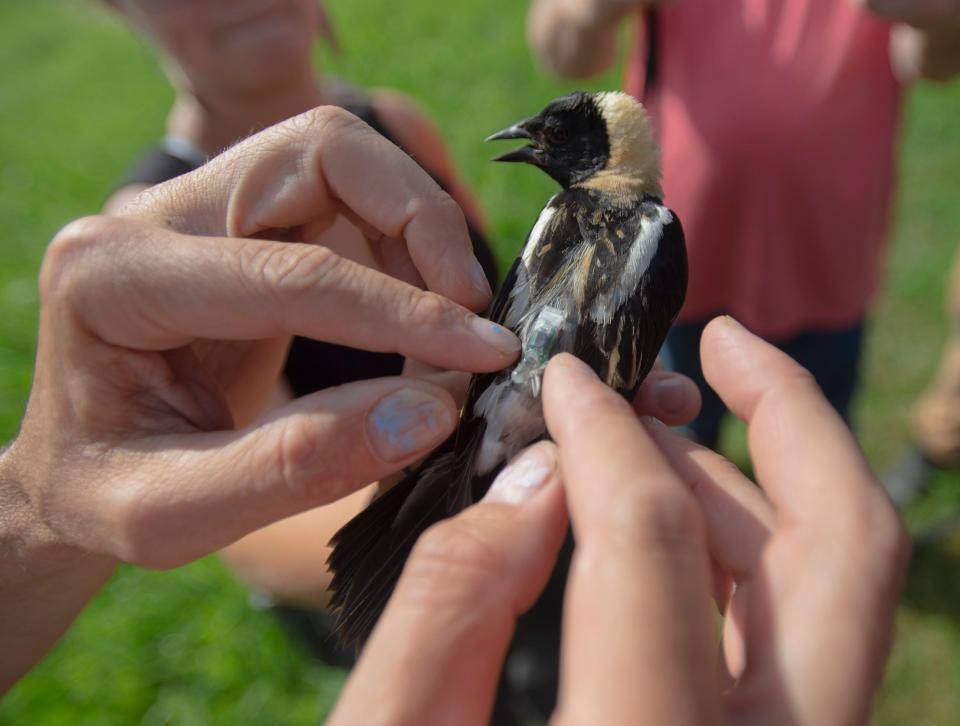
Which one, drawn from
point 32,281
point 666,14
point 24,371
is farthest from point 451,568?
point 32,281

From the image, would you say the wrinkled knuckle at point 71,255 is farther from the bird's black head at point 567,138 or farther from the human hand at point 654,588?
the bird's black head at point 567,138

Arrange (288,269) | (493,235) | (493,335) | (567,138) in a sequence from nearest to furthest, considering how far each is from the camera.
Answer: (288,269) → (493,335) → (567,138) → (493,235)

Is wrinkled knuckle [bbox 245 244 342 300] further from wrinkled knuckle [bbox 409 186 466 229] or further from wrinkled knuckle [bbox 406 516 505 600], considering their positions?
wrinkled knuckle [bbox 406 516 505 600]

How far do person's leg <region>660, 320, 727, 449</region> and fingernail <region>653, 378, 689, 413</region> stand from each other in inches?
43.6

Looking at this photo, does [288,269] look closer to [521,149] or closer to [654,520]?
[654,520]

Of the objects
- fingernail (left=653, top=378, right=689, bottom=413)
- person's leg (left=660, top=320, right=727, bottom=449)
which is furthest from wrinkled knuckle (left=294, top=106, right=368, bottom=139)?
person's leg (left=660, top=320, right=727, bottom=449)

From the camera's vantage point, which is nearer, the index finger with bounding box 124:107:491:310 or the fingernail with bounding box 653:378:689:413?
the index finger with bounding box 124:107:491:310

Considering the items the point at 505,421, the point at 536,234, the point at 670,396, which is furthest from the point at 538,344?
the point at 670,396

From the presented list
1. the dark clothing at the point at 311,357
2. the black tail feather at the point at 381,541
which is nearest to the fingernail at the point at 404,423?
the black tail feather at the point at 381,541

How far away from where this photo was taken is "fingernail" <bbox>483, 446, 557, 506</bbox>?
1251 millimetres

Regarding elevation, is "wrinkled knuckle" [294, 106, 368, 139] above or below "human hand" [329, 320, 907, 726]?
above

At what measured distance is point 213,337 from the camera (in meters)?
1.36

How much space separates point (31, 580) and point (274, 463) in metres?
0.75

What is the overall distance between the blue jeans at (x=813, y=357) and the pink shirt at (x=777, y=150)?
0.09 metres
